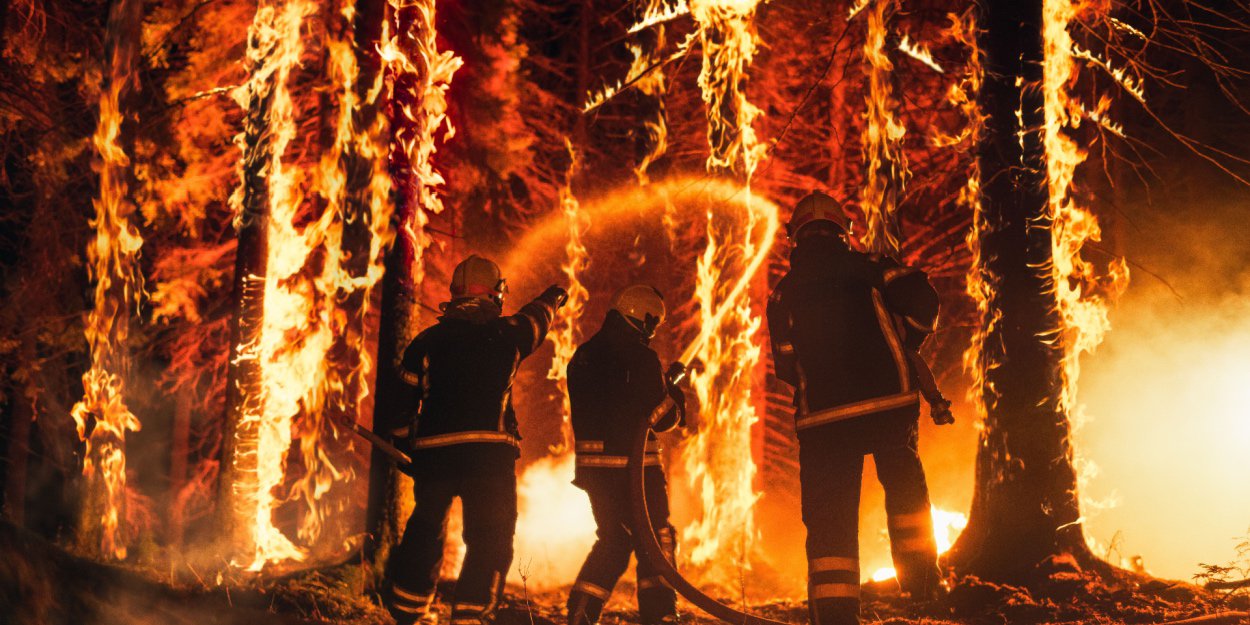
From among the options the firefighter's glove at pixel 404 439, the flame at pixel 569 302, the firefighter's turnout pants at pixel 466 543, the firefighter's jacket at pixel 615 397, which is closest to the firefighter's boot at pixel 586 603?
the firefighter's turnout pants at pixel 466 543

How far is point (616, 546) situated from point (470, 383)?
149 centimetres

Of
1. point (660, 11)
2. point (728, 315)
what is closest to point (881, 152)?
point (660, 11)

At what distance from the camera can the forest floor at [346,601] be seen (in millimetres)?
5184

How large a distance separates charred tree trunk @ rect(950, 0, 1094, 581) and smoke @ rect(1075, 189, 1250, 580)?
6193 mm

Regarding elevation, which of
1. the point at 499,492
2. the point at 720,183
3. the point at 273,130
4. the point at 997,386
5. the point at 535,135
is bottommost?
the point at 499,492

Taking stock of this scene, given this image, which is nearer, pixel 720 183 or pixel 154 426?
pixel 720 183

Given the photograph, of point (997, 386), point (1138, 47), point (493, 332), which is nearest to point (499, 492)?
point (493, 332)

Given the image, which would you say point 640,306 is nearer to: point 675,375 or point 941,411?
point 675,375

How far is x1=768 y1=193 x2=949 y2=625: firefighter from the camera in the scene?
618 cm

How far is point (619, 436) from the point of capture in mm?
7422

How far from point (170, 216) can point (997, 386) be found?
11.7 m

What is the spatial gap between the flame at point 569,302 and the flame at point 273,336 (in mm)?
5646

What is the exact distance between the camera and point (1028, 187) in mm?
7840

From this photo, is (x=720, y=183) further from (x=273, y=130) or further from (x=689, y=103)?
(x=273, y=130)
